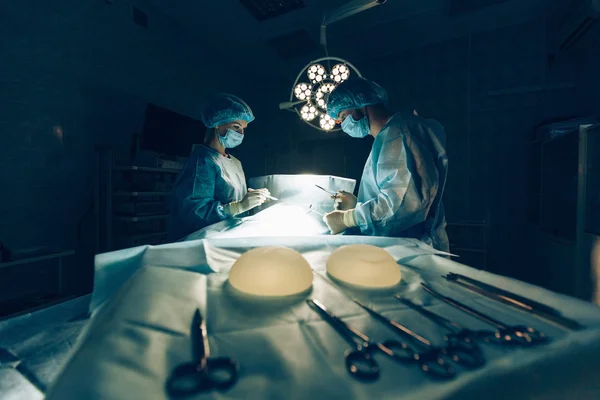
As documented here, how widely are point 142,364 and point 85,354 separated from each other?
8 cm

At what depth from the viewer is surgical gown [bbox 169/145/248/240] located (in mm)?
1884

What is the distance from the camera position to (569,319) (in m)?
0.58

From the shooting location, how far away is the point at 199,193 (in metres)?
1.92

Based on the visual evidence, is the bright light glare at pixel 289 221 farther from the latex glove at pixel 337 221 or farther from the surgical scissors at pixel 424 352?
the surgical scissors at pixel 424 352

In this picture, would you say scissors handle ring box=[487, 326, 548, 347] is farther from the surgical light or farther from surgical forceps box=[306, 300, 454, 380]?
the surgical light

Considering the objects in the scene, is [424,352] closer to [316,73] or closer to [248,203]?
[248,203]

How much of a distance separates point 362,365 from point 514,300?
0.45 meters

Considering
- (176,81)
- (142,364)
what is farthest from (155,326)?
(176,81)

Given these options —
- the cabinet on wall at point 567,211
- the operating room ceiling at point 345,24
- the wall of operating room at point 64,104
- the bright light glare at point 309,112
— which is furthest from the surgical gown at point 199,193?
the cabinet on wall at point 567,211

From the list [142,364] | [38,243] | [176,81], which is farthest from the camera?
[176,81]

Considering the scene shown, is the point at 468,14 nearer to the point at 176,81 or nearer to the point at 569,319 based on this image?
the point at 176,81

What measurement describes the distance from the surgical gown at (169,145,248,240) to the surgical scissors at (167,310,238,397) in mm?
1486

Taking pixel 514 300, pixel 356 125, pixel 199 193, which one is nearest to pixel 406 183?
pixel 356 125

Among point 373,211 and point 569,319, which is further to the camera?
point 373,211
